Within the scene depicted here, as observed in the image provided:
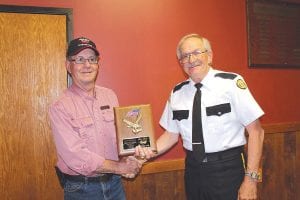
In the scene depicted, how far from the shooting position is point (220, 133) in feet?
6.40

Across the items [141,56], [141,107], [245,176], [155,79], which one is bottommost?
[245,176]

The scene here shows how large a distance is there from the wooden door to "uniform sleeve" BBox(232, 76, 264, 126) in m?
1.18

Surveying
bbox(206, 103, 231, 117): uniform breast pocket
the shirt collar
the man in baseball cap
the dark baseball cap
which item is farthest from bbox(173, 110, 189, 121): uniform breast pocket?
the dark baseball cap

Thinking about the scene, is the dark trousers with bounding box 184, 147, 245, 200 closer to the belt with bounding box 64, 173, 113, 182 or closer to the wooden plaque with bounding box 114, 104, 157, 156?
the wooden plaque with bounding box 114, 104, 157, 156

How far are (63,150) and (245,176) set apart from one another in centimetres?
105

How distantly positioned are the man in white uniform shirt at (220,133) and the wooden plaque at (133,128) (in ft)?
0.19

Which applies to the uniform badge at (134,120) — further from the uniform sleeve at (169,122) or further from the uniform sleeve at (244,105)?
the uniform sleeve at (244,105)

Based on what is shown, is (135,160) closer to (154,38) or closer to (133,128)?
(133,128)

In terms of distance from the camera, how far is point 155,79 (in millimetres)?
2594

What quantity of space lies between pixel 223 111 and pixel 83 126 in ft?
2.69

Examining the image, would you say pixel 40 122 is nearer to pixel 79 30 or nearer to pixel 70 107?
pixel 70 107

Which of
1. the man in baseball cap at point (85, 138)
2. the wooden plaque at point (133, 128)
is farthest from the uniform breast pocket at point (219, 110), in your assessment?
the man in baseball cap at point (85, 138)

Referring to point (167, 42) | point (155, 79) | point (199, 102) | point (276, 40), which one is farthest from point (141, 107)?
point (276, 40)

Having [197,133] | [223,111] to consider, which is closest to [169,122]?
[197,133]
